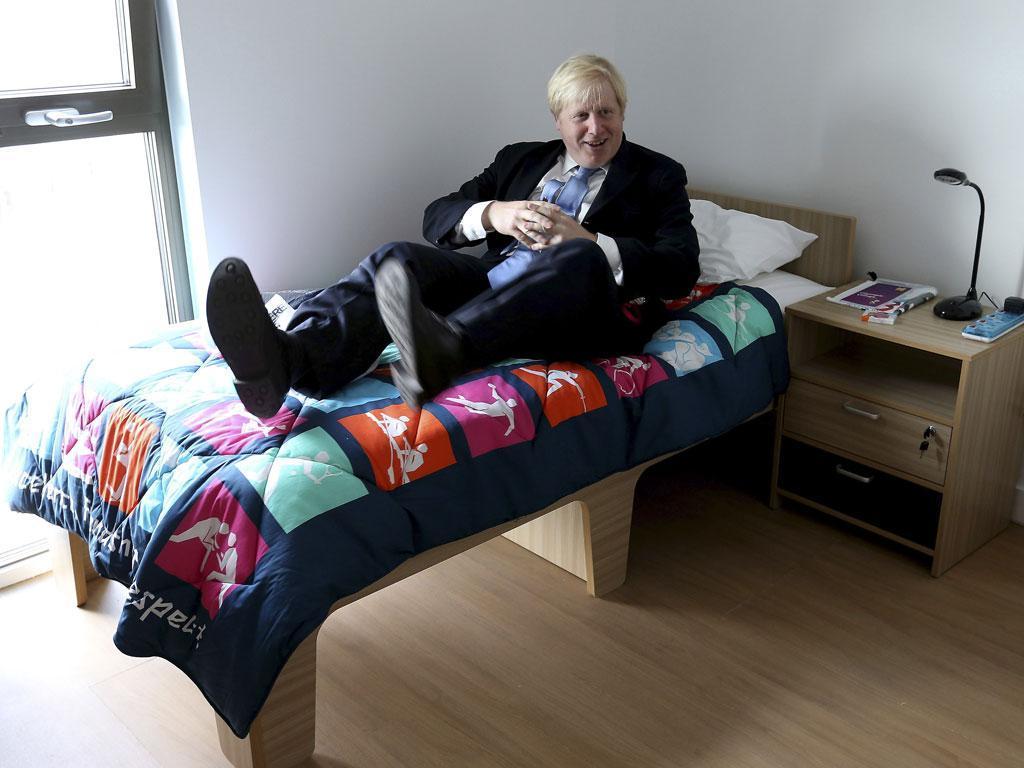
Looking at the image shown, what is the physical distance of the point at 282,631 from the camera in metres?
1.53

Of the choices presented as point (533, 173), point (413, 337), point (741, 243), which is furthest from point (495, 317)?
point (741, 243)

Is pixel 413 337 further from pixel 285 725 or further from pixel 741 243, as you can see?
pixel 741 243

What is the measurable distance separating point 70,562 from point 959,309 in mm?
2133

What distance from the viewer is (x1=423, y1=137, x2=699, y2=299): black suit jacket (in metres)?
2.30

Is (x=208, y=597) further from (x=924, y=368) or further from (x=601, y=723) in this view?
(x=924, y=368)

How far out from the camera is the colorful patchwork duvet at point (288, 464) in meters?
1.58

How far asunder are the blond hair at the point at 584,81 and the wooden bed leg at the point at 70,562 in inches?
59.0

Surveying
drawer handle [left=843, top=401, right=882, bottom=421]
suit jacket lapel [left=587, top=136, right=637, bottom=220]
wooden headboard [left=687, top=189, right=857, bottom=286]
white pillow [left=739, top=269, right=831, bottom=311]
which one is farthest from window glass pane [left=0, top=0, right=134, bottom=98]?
drawer handle [left=843, top=401, right=882, bottom=421]

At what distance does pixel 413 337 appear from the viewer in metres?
1.78

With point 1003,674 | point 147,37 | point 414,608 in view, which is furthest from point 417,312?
point 1003,674

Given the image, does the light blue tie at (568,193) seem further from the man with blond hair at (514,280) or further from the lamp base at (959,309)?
the lamp base at (959,309)

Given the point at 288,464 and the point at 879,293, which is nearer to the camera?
the point at 288,464

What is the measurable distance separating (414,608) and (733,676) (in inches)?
27.8

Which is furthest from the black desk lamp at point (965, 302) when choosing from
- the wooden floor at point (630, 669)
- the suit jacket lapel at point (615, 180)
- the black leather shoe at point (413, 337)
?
the black leather shoe at point (413, 337)
